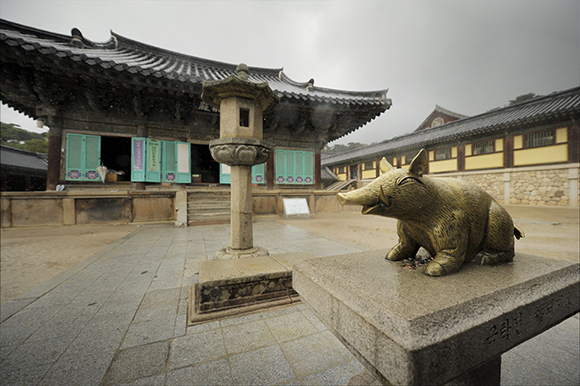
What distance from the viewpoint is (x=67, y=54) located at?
19.1 ft

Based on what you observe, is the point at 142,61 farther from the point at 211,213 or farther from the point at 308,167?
the point at 308,167

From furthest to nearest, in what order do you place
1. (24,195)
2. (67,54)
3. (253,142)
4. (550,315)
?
(24,195) → (67,54) → (253,142) → (550,315)

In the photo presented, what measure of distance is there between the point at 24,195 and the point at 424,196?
1035cm

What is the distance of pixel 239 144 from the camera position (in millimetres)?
3078

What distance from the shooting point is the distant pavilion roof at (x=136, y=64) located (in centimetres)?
591

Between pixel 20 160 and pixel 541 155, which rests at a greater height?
pixel 20 160

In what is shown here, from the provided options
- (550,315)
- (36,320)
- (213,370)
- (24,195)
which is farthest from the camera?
(24,195)

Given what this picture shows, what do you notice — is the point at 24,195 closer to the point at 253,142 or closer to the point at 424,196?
the point at 253,142

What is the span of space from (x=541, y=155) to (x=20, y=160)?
106 feet

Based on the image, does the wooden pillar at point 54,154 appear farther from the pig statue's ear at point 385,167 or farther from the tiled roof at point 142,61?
the pig statue's ear at point 385,167

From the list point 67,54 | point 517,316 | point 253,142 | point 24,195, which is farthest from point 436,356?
point 24,195

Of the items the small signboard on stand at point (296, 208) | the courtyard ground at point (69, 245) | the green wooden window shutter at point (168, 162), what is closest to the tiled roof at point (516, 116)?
the courtyard ground at point (69, 245)

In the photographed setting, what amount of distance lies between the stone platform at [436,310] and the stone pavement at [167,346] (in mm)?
684

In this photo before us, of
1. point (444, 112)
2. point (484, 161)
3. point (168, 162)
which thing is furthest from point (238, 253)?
point (444, 112)
